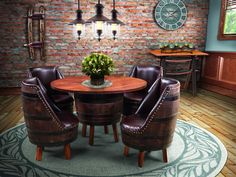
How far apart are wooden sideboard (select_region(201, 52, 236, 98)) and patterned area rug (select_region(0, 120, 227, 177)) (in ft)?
9.11

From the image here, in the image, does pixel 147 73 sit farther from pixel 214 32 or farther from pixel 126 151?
pixel 214 32

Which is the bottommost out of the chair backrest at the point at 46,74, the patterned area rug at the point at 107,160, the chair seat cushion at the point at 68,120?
the patterned area rug at the point at 107,160

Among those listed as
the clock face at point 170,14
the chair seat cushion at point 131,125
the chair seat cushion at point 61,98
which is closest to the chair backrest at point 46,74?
the chair seat cushion at point 61,98

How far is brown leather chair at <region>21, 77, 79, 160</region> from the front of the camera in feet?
7.25

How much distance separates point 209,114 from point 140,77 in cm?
149

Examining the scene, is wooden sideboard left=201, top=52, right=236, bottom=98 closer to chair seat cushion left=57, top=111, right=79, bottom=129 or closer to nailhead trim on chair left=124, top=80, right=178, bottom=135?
nailhead trim on chair left=124, top=80, right=178, bottom=135

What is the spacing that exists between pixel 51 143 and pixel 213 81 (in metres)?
4.86

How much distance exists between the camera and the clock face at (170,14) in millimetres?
5635

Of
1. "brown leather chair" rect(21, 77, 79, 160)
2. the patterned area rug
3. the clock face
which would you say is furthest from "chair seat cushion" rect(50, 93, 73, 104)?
the clock face

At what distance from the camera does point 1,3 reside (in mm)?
5121

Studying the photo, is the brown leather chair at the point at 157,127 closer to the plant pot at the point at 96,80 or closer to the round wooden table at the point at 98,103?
the round wooden table at the point at 98,103

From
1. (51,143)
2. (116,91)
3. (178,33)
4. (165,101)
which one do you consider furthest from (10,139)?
(178,33)

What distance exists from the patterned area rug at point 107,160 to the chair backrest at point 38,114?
31 centimetres

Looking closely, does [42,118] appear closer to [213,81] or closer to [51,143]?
[51,143]
